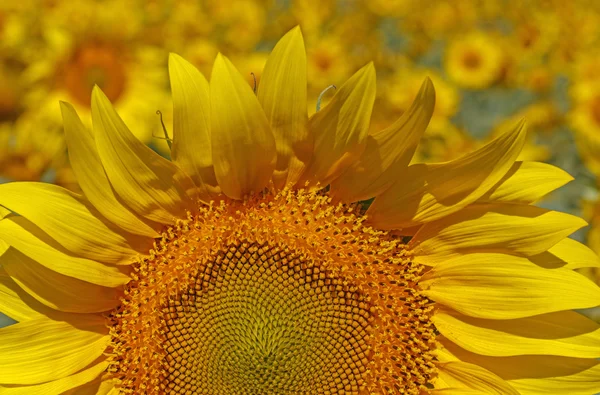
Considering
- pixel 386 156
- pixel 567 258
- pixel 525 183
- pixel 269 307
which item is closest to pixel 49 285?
pixel 269 307

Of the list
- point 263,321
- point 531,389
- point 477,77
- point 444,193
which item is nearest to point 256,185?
point 263,321

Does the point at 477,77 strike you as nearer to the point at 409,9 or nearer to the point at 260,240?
the point at 409,9

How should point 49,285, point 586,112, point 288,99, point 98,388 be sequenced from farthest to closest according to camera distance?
point 586,112, point 98,388, point 49,285, point 288,99

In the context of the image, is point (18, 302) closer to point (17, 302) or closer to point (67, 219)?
point (17, 302)

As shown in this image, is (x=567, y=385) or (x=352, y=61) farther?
(x=352, y=61)

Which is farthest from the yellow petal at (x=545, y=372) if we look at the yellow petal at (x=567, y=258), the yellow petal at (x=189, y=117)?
the yellow petal at (x=189, y=117)

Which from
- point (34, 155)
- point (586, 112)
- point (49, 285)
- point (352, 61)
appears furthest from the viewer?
point (352, 61)

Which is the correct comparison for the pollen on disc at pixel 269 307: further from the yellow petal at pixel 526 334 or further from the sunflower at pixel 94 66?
the sunflower at pixel 94 66
